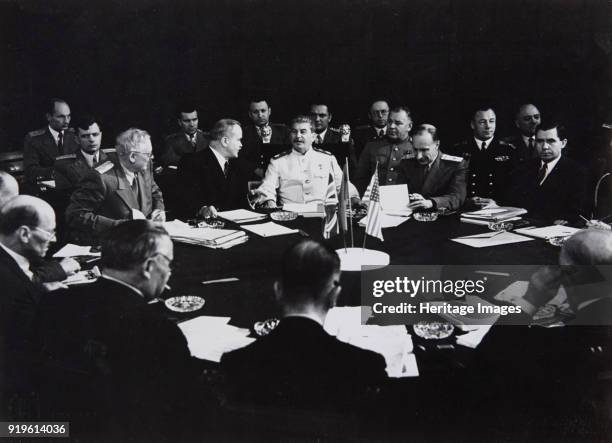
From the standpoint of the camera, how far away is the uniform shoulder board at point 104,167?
3465 mm

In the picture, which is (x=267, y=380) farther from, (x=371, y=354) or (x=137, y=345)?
(x=137, y=345)

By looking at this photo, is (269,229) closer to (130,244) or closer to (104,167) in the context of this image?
(104,167)

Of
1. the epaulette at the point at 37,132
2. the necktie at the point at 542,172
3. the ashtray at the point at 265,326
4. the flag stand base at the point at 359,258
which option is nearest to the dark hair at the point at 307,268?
the ashtray at the point at 265,326

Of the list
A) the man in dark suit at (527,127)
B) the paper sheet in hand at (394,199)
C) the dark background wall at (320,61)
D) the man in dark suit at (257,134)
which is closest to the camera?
the paper sheet in hand at (394,199)

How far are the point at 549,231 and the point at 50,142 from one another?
4373mm

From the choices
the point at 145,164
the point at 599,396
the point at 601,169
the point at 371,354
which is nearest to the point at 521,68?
the point at 601,169

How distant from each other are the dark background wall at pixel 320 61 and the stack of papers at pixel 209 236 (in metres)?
3.49

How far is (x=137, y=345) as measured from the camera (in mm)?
1804

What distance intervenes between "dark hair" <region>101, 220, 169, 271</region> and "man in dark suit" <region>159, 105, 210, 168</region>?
13.6ft

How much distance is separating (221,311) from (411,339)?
73 cm

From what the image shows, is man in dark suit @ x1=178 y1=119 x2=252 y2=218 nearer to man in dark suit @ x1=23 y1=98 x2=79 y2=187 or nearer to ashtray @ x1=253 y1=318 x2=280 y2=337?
man in dark suit @ x1=23 y1=98 x2=79 y2=187

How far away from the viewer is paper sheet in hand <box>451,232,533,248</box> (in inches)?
117

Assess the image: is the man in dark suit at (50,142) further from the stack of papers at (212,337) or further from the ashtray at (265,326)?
the ashtray at (265,326)

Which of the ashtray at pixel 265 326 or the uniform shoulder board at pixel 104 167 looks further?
the uniform shoulder board at pixel 104 167
